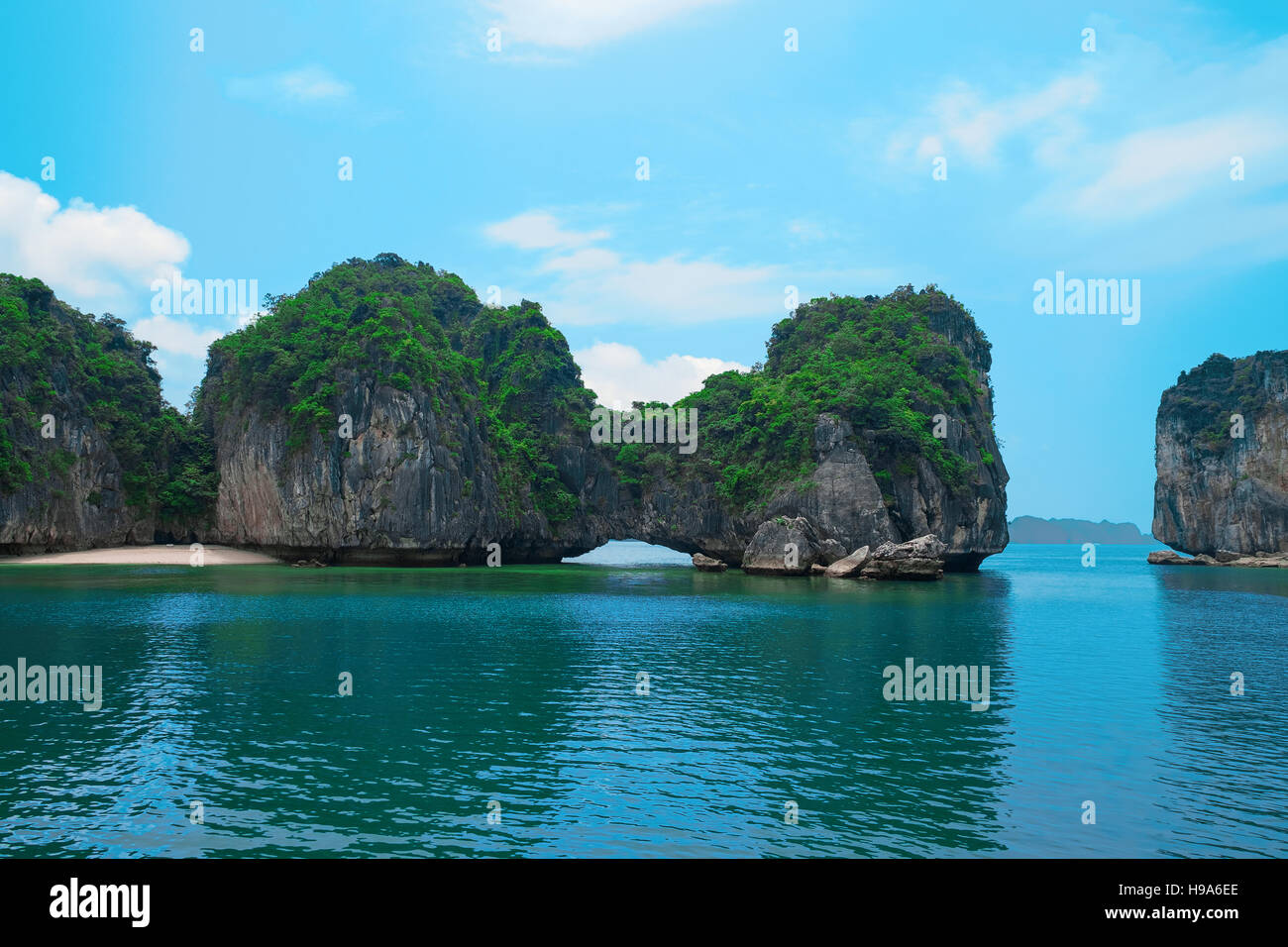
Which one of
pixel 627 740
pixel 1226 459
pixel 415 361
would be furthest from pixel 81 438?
pixel 1226 459

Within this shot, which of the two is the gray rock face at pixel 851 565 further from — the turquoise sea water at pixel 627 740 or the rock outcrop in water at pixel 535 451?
the turquoise sea water at pixel 627 740

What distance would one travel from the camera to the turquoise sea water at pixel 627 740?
934cm

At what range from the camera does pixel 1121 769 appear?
1193cm

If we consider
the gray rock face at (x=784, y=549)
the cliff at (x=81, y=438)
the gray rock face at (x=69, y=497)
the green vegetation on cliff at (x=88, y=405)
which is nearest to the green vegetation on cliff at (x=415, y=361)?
the green vegetation on cliff at (x=88, y=405)

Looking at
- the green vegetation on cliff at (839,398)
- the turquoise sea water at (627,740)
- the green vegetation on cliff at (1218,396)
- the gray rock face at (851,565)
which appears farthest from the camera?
the green vegetation on cliff at (1218,396)

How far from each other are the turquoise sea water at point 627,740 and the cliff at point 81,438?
106 feet

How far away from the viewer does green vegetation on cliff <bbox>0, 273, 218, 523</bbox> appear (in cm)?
5272

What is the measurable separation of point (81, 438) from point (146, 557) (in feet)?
32.4

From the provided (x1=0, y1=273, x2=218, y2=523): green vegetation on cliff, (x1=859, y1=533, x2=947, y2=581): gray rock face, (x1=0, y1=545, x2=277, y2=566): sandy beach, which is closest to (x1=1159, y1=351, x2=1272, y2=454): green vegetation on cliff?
(x1=859, y1=533, x2=947, y2=581): gray rock face

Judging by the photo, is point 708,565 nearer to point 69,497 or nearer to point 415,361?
point 415,361

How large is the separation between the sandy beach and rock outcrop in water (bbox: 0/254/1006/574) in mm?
1189
